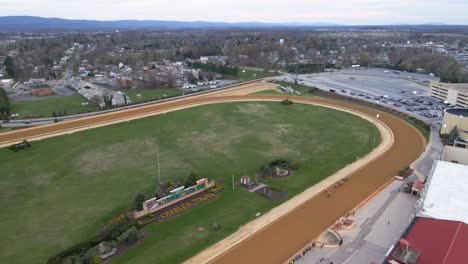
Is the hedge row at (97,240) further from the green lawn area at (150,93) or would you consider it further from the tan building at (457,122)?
the green lawn area at (150,93)

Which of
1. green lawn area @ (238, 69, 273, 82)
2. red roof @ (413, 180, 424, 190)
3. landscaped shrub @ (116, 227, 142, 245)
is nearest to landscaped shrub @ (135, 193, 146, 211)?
landscaped shrub @ (116, 227, 142, 245)

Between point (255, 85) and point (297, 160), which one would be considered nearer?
point (297, 160)

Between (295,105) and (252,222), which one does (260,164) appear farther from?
(295,105)

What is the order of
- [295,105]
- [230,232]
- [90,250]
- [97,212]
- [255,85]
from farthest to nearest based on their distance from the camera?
[255,85], [295,105], [97,212], [230,232], [90,250]

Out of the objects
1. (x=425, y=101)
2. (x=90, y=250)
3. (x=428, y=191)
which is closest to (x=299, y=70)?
(x=425, y=101)

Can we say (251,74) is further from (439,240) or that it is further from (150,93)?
(439,240)

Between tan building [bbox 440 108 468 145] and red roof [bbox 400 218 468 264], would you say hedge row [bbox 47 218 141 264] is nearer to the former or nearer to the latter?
red roof [bbox 400 218 468 264]
